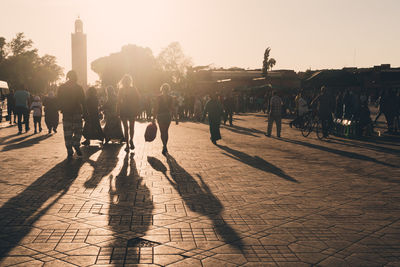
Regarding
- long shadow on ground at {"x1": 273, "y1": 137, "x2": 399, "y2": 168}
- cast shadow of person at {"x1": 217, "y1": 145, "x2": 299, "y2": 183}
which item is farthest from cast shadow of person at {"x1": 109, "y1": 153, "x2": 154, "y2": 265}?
long shadow on ground at {"x1": 273, "y1": 137, "x2": 399, "y2": 168}

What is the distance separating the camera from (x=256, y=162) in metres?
10.0

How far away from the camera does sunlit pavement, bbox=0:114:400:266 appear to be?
394 centimetres

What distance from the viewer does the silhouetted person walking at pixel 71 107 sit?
33.1 feet

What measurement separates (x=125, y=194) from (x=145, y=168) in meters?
2.52

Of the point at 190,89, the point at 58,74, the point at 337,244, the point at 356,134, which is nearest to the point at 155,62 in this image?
the point at 190,89

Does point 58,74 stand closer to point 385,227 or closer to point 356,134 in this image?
point 356,134

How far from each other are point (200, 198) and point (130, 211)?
3.75 feet

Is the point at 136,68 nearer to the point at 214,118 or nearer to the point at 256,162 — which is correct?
the point at 214,118

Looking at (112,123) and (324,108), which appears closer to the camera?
(112,123)

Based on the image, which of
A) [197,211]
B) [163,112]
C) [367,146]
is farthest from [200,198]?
[367,146]

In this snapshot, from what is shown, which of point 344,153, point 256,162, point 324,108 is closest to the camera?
point 256,162

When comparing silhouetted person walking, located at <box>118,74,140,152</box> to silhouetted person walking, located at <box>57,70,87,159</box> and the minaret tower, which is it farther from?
the minaret tower

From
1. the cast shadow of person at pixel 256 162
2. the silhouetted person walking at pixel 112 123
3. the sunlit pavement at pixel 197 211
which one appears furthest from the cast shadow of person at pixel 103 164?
the cast shadow of person at pixel 256 162

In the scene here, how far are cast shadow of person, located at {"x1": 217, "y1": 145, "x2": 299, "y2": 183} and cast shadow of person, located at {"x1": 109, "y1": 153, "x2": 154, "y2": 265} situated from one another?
2.47 meters
